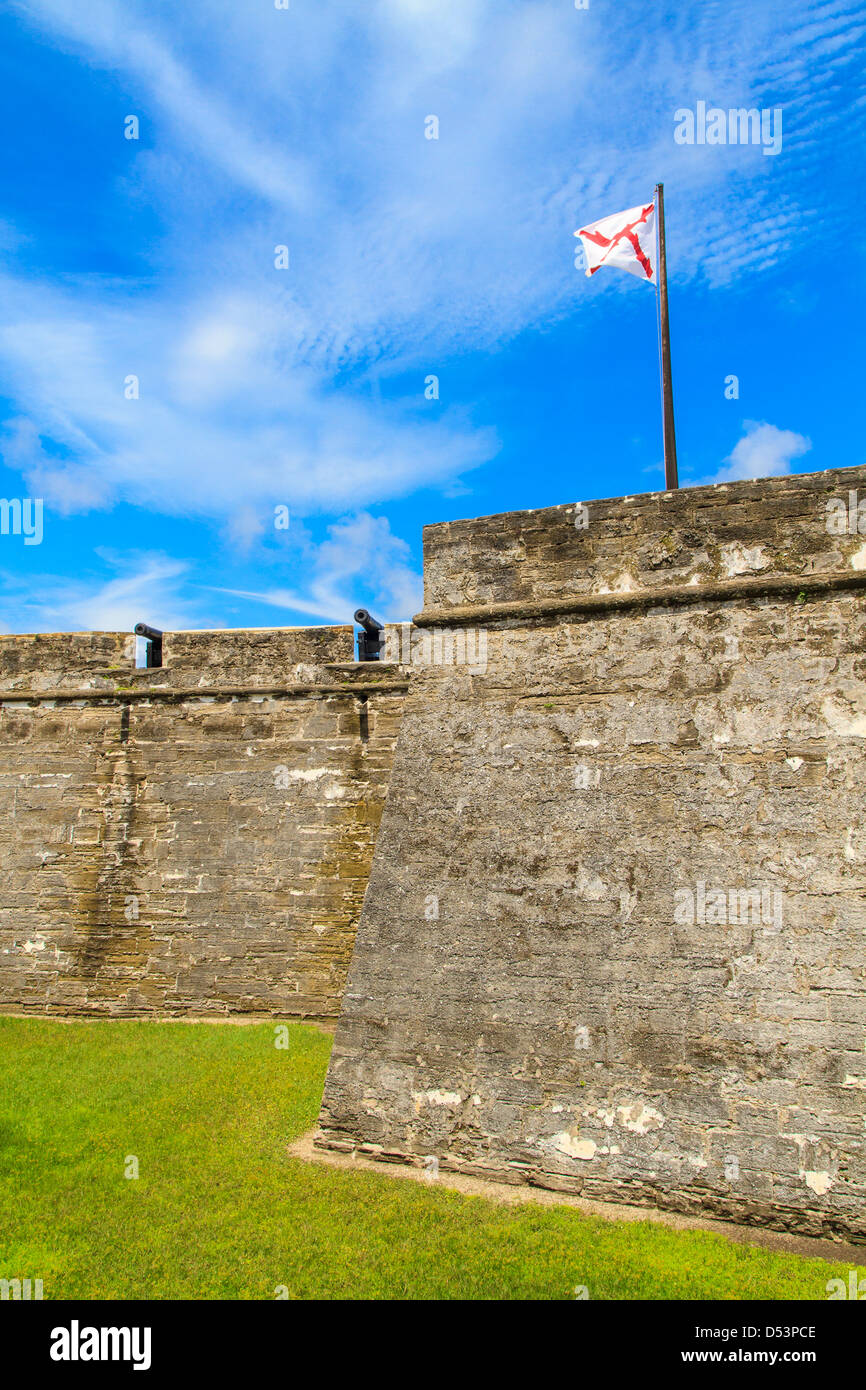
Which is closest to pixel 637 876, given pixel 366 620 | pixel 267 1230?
pixel 267 1230

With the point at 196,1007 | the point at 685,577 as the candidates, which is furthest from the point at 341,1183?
the point at 196,1007

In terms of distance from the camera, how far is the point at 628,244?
27.5ft

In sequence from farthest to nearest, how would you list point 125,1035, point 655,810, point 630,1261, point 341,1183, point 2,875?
point 2,875 → point 125,1035 → point 655,810 → point 341,1183 → point 630,1261

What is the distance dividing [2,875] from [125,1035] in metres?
2.86

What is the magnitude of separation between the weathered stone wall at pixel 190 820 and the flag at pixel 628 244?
483cm

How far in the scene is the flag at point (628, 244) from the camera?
27.3 ft

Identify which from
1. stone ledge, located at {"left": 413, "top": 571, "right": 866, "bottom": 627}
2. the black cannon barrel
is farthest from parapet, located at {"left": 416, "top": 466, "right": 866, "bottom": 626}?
the black cannon barrel

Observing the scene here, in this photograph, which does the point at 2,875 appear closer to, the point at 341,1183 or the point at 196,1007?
the point at 196,1007

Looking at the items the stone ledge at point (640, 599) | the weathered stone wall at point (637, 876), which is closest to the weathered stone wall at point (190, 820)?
the stone ledge at point (640, 599)

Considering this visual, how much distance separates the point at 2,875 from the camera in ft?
32.1

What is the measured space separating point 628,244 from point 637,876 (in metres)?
6.74

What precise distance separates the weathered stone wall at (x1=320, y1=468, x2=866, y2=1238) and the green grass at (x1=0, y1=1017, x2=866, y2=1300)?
38 cm

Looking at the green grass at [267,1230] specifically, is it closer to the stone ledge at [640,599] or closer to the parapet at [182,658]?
the stone ledge at [640,599]

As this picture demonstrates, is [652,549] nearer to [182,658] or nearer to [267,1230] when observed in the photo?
[267,1230]
